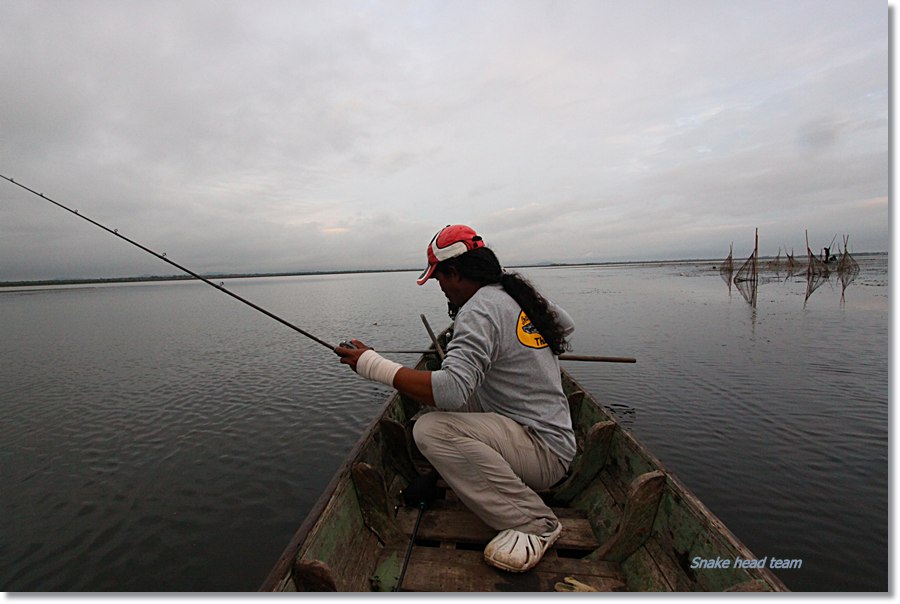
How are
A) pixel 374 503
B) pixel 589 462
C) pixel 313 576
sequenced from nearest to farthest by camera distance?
pixel 313 576
pixel 374 503
pixel 589 462

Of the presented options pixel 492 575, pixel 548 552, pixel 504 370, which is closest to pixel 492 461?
pixel 504 370

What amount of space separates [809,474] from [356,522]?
23.6 ft

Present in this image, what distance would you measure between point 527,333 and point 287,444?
748cm

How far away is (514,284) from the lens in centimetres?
324

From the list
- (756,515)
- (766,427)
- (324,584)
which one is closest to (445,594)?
(324,584)

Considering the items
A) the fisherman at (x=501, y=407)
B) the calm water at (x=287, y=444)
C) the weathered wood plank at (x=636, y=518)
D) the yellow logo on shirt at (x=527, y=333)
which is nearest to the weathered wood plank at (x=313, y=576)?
the fisherman at (x=501, y=407)

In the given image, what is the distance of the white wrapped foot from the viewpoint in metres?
3.02

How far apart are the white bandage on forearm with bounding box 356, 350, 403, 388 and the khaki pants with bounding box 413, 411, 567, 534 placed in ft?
1.68

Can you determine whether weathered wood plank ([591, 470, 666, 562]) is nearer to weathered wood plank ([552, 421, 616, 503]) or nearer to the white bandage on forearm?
weathered wood plank ([552, 421, 616, 503])

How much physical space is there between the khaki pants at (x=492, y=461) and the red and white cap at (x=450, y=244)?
1292 millimetres

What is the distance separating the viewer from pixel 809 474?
20.6 ft

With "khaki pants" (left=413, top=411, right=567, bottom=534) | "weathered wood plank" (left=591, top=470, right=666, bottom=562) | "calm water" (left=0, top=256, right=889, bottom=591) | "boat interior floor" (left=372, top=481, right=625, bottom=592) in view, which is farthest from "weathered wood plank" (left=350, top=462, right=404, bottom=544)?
"calm water" (left=0, top=256, right=889, bottom=591)

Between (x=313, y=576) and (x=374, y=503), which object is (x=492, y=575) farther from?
(x=313, y=576)

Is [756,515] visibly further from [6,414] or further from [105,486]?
[6,414]
